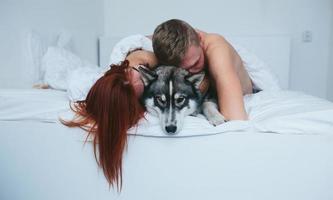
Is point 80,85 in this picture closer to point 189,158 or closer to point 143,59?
point 143,59

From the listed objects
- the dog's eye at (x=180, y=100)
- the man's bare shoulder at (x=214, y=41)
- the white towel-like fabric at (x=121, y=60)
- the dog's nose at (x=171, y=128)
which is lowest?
the dog's nose at (x=171, y=128)

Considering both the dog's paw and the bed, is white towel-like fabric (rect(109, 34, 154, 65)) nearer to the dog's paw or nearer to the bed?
the bed

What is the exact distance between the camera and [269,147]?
3.00ft

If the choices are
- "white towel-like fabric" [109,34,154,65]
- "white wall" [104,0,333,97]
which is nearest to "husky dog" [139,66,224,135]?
"white towel-like fabric" [109,34,154,65]

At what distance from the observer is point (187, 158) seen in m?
0.95

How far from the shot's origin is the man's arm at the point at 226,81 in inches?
Answer: 40.3

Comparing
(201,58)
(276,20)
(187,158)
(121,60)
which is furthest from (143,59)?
(276,20)

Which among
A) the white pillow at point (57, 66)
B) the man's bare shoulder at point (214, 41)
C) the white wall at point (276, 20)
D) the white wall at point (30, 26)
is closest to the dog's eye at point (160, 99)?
the man's bare shoulder at point (214, 41)

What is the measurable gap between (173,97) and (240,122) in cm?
23

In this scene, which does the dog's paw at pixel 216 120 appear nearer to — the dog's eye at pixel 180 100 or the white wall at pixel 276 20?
the dog's eye at pixel 180 100

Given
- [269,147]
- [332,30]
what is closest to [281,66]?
[332,30]

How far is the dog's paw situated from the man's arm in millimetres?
29

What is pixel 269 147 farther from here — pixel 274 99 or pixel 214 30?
pixel 214 30

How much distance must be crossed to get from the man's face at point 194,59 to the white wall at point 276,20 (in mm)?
1329
